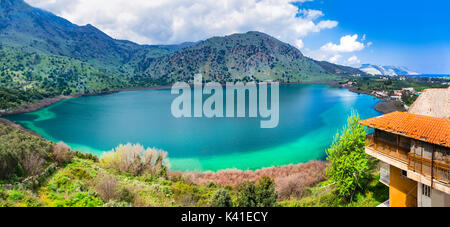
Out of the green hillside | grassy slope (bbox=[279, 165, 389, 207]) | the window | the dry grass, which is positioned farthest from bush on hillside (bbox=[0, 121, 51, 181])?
the green hillside

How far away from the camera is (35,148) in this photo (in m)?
13.7

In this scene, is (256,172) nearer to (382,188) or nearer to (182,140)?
(382,188)

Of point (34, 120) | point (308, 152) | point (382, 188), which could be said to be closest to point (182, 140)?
point (308, 152)

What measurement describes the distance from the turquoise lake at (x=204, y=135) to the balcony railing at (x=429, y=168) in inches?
685

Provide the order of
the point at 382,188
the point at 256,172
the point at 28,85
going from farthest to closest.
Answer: the point at 28,85
the point at 256,172
the point at 382,188

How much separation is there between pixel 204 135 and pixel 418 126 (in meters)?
29.8

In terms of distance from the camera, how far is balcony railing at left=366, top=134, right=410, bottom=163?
8.60 metres

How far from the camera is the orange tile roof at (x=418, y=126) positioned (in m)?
7.28

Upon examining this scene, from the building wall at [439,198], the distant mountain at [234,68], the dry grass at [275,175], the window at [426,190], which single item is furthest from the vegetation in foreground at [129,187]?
the distant mountain at [234,68]

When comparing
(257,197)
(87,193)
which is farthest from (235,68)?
(87,193)

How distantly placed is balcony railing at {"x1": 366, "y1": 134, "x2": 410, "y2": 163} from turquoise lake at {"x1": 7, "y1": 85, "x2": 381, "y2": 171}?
15.4 metres

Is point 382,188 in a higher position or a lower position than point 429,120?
lower
